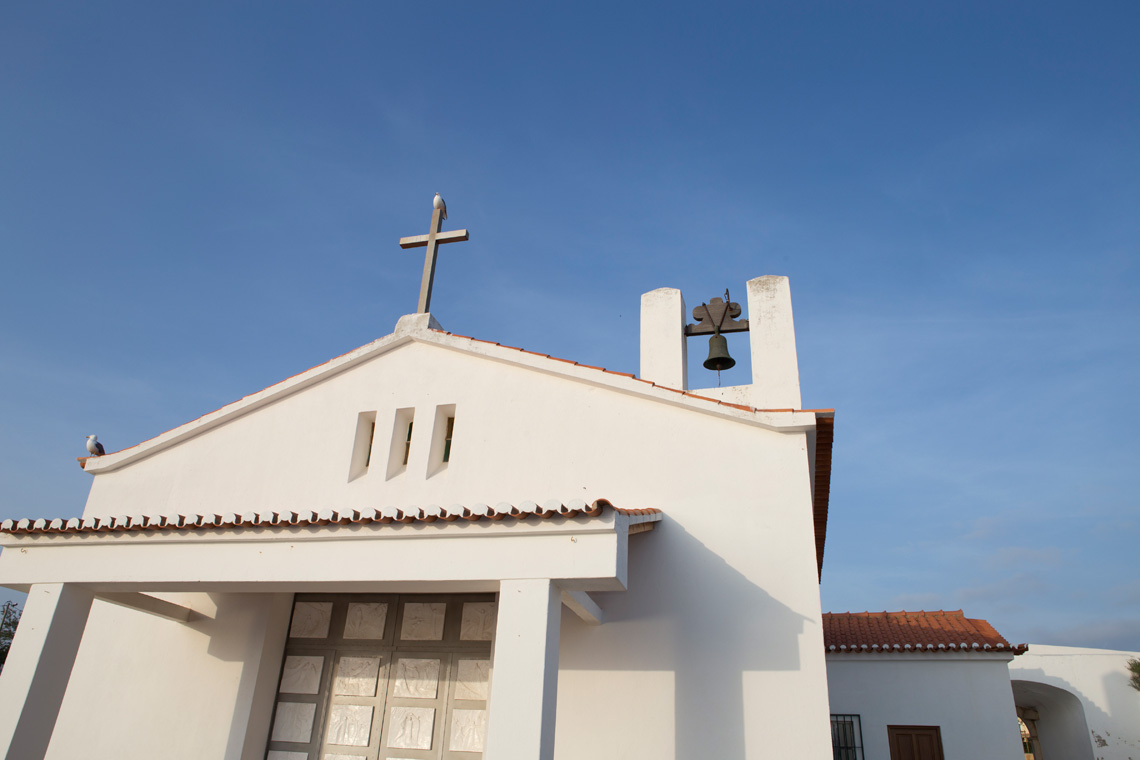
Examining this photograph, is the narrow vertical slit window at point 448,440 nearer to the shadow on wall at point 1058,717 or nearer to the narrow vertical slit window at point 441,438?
the narrow vertical slit window at point 441,438

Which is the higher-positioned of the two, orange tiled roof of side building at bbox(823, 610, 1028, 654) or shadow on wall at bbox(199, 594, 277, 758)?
orange tiled roof of side building at bbox(823, 610, 1028, 654)

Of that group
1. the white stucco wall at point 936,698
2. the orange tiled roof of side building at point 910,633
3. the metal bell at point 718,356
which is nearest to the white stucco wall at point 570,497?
the metal bell at point 718,356

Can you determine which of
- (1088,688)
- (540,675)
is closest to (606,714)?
(540,675)

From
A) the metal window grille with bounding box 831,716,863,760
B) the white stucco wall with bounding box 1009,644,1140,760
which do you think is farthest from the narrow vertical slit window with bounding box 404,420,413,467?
the white stucco wall with bounding box 1009,644,1140,760

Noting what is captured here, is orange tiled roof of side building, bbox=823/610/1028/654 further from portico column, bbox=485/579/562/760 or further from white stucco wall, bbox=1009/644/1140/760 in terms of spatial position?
portico column, bbox=485/579/562/760

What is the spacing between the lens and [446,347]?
9.40 m

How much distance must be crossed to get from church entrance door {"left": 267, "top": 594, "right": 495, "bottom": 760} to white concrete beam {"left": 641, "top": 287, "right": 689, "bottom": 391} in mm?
3436

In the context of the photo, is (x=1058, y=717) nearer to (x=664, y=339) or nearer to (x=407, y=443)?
(x=664, y=339)

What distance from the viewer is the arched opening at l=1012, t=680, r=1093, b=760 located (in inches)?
741

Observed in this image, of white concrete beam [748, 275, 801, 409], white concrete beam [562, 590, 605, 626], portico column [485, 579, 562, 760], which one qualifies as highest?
white concrete beam [748, 275, 801, 409]

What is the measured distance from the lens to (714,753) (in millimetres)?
6719

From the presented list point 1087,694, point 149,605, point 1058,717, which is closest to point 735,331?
point 149,605

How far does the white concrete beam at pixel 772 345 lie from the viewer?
348 inches

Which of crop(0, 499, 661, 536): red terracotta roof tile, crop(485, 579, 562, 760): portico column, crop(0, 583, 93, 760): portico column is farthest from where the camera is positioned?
crop(0, 583, 93, 760): portico column
